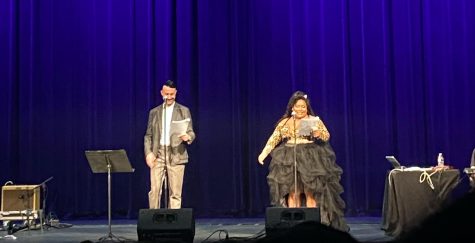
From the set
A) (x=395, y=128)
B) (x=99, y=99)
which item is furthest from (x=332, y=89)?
(x=99, y=99)

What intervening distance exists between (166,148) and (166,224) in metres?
2.15

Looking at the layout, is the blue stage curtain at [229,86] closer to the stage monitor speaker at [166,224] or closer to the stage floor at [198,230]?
the stage floor at [198,230]

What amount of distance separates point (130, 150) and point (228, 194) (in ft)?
4.92

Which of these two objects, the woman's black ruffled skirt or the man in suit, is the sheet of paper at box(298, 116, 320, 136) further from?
the man in suit

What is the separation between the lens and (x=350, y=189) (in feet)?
28.6

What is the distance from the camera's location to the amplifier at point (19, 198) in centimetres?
733

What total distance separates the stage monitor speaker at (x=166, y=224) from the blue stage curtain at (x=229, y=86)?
3968 mm

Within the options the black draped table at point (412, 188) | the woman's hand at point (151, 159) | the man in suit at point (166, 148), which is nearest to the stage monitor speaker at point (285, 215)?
→ the black draped table at point (412, 188)

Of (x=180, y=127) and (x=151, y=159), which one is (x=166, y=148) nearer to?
(x=151, y=159)

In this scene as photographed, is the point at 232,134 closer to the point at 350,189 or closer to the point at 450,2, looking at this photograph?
the point at 350,189

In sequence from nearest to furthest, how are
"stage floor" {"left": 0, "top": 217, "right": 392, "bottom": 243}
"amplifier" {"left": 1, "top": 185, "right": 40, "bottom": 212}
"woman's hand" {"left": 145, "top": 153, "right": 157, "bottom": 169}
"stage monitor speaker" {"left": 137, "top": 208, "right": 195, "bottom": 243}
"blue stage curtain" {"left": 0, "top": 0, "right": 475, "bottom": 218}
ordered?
"stage monitor speaker" {"left": 137, "top": 208, "right": 195, "bottom": 243} → "stage floor" {"left": 0, "top": 217, "right": 392, "bottom": 243} → "woman's hand" {"left": 145, "top": 153, "right": 157, "bottom": 169} → "amplifier" {"left": 1, "top": 185, "right": 40, "bottom": 212} → "blue stage curtain" {"left": 0, "top": 0, "right": 475, "bottom": 218}

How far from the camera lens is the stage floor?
20.8ft

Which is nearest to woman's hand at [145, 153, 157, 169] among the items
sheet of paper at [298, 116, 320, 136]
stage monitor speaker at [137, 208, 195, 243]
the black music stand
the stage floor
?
the stage floor

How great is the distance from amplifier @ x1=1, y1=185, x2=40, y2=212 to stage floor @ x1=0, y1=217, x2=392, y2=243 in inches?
11.8
